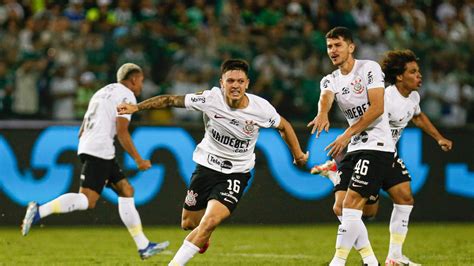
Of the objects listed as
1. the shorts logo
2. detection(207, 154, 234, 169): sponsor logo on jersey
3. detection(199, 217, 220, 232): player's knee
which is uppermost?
detection(207, 154, 234, 169): sponsor logo on jersey

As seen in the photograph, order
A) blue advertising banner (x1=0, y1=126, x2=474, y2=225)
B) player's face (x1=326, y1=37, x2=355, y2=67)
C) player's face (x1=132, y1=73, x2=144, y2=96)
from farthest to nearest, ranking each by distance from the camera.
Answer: blue advertising banner (x1=0, y1=126, x2=474, y2=225) → player's face (x1=132, y1=73, x2=144, y2=96) → player's face (x1=326, y1=37, x2=355, y2=67)

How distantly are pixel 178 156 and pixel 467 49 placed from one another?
5.55 metres

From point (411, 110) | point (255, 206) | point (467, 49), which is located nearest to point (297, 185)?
point (255, 206)

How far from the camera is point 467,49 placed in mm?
17281

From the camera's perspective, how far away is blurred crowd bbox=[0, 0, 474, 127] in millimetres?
15312

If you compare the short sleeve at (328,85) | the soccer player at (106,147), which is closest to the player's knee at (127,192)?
the soccer player at (106,147)

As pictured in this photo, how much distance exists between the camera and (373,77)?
9.60m

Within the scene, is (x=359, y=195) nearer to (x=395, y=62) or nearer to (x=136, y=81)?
(x=395, y=62)

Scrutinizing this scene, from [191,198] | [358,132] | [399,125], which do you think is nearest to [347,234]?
[358,132]

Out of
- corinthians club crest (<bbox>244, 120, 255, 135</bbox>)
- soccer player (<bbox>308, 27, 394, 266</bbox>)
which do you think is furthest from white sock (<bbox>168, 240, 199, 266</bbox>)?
soccer player (<bbox>308, 27, 394, 266</bbox>)

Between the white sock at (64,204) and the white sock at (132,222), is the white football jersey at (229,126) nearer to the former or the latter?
the white sock at (132,222)

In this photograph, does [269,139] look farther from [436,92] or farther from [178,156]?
[436,92]

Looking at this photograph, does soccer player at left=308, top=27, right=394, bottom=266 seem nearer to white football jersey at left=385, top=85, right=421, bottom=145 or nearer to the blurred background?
white football jersey at left=385, top=85, right=421, bottom=145

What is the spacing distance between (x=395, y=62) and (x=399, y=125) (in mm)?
686
